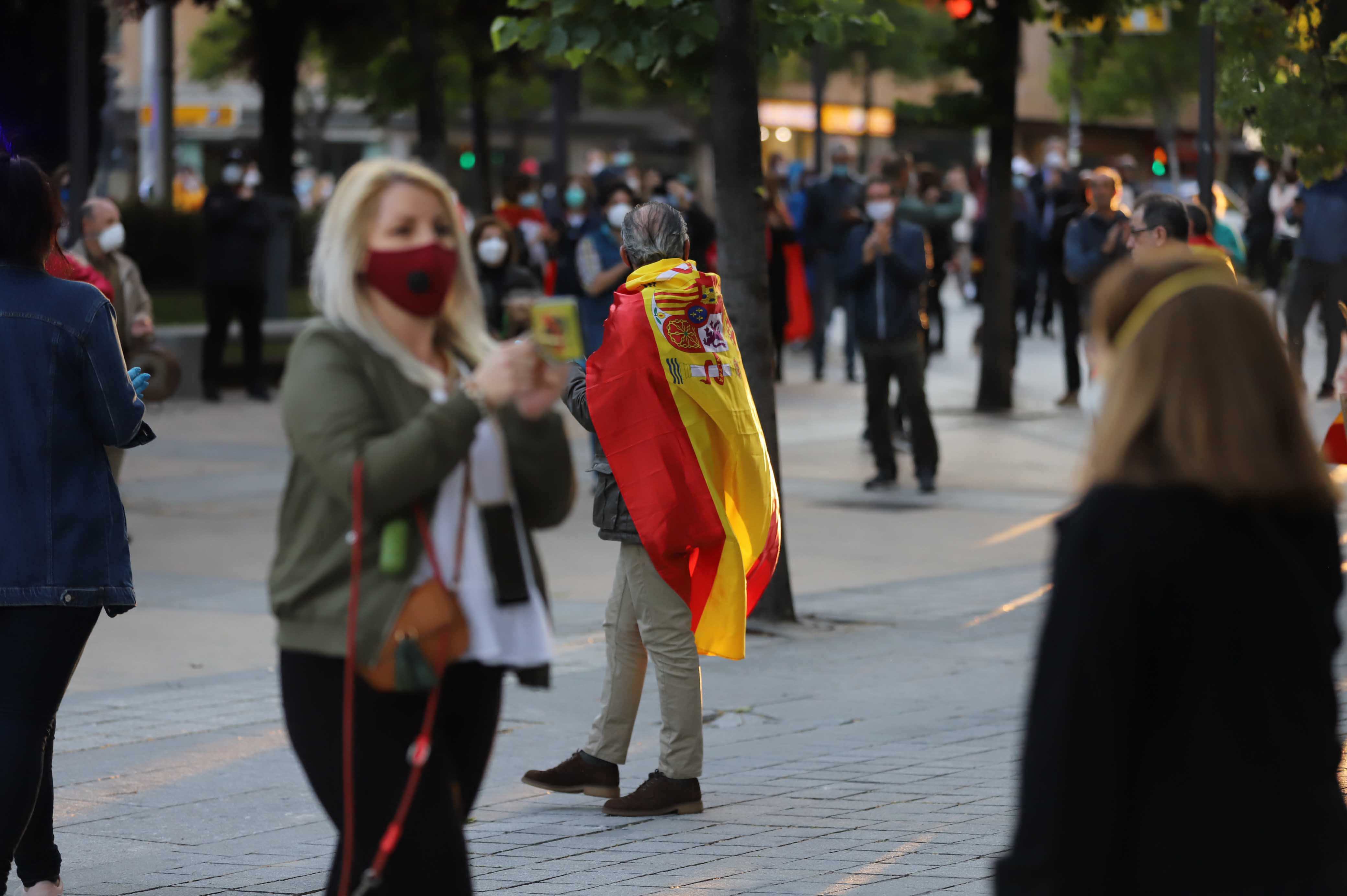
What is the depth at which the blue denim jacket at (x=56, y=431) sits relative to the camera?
4.39 meters

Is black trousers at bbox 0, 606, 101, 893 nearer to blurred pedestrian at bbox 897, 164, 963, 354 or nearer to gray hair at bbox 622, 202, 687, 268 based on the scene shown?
gray hair at bbox 622, 202, 687, 268

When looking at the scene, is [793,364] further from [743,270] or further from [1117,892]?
[1117,892]

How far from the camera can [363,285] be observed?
10.5ft

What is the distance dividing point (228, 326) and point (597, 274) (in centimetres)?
669

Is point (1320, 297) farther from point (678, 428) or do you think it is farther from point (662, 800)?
point (662, 800)

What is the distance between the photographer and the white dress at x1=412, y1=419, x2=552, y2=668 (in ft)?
10.2

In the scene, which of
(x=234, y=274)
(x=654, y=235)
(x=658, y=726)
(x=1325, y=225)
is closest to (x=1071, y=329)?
(x=1325, y=225)

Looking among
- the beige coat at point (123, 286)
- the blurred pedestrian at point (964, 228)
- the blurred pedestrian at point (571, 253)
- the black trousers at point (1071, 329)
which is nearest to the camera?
the beige coat at point (123, 286)

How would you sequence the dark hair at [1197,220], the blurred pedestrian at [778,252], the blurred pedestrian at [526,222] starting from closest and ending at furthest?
the dark hair at [1197,220] < the blurred pedestrian at [526,222] < the blurred pedestrian at [778,252]

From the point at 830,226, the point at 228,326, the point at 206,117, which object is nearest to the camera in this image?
the point at 228,326

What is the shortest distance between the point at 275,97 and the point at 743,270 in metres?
16.1

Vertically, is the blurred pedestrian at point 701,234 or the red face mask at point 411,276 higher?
the red face mask at point 411,276

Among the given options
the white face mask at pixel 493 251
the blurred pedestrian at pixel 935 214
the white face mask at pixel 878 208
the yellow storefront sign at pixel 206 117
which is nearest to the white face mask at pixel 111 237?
the white face mask at pixel 493 251

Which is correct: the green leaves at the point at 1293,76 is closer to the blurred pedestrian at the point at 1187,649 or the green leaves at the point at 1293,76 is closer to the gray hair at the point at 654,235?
the gray hair at the point at 654,235
